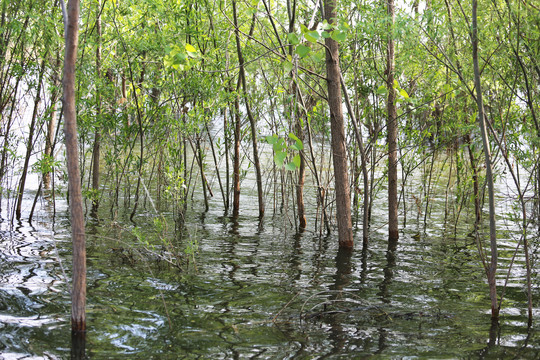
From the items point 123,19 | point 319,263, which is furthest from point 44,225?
point 319,263

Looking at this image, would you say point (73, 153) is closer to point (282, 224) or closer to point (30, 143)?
point (30, 143)

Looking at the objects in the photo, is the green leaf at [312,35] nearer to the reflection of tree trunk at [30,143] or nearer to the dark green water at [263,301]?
the dark green water at [263,301]

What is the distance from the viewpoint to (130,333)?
3988 millimetres

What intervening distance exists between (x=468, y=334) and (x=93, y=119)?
5.59 meters

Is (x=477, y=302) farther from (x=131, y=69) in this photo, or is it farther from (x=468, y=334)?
(x=131, y=69)

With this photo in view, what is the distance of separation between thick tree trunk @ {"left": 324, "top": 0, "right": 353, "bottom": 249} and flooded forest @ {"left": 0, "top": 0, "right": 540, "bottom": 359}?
2 cm

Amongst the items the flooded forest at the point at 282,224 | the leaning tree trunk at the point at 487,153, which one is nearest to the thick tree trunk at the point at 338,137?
the flooded forest at the point at 282,224

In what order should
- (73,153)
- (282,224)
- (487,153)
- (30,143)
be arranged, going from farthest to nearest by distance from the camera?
(282,224)
(30,143)
(487,153)
(73,153)

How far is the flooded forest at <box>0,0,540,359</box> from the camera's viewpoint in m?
3.89

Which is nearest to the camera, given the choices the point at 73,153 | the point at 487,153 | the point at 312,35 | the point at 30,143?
the point at 73,153

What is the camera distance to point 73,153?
3422 mm

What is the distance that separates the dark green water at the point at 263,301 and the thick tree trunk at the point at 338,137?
1.28 ft

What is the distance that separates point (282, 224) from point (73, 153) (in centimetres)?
543

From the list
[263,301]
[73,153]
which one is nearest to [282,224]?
[263,301]
